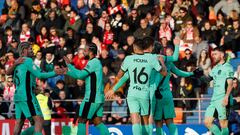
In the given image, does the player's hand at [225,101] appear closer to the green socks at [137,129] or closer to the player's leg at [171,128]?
the player's leg at [171,128]

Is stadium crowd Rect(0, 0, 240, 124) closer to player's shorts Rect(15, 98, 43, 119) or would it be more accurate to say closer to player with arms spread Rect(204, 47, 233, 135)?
player with arms spread Rect(204, 47, 233, 135)

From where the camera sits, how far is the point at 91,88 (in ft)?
73.2

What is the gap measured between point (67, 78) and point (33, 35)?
113 inches

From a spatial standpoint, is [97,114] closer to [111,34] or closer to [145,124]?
[145,124]

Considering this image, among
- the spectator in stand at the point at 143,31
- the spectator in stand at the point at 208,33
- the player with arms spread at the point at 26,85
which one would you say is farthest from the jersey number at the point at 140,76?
the spectator in stand at the point at 143,31

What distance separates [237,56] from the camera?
1177 inches

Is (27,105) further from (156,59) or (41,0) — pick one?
(41,0)

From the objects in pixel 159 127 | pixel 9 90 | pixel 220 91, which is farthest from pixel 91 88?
pixel 9 90

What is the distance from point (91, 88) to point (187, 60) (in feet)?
22.7

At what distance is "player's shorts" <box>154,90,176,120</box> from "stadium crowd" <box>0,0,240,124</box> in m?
4.87

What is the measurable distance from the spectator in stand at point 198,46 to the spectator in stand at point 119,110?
108 inches

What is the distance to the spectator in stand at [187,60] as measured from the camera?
28.5 metres

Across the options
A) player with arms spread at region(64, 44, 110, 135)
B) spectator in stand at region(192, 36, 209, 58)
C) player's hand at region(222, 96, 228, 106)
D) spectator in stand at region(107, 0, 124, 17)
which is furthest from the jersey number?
spectator in stand at region(107, 0, 124, 17)

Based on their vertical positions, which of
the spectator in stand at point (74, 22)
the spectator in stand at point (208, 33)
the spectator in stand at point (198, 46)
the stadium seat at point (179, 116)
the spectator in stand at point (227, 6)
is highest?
the spectator in stand at point (227, 6)
